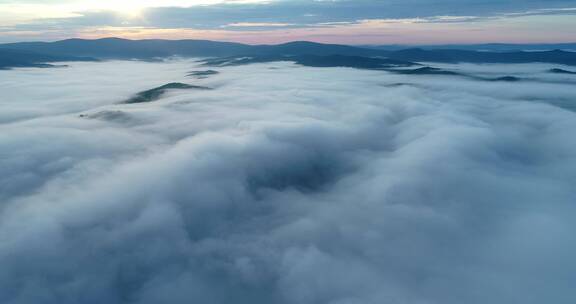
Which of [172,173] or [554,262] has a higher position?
[172,173]

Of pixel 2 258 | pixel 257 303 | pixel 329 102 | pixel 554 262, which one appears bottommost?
pixel 257 303

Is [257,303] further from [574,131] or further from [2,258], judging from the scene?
[574,131]

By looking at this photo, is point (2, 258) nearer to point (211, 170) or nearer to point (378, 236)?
point (211, 170)

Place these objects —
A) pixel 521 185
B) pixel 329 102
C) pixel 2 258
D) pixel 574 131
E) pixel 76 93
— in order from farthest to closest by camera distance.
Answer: pixel 76 93 < pixel 329 102 < pixel 574 131 < pixel 521 185 < pixel 2 258

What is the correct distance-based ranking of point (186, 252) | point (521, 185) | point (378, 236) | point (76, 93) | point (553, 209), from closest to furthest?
1. point (186, 252)
2. point (378, 236)
3. point (553, 209)
4. point (521, 185)
5. point (76, 93)

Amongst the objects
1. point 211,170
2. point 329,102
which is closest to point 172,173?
point 211,170

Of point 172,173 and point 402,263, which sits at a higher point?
point 172,173

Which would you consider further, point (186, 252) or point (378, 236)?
point (378, 236)

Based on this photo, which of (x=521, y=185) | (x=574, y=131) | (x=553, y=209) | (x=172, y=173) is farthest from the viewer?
(x=574, y=131)

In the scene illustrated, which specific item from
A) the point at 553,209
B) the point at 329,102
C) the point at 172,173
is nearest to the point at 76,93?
the point at 329,102
